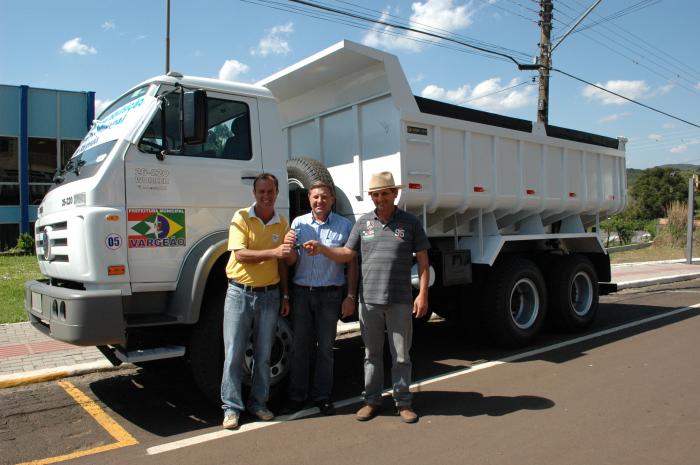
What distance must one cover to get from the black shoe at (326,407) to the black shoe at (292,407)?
21 centimetres

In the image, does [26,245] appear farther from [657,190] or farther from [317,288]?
[657,190]

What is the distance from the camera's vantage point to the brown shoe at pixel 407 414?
14.3ft

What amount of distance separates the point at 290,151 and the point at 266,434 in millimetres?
3887

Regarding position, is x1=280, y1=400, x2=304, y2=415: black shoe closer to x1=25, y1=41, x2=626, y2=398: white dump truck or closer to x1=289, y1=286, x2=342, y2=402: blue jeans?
x1=289, y1=286, x2=342, y2=402: blue jeans

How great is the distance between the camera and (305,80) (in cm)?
635

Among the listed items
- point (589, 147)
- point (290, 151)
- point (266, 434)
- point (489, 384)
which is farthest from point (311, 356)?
point (589, 147)

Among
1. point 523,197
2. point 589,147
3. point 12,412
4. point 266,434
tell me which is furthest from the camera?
point 589,147

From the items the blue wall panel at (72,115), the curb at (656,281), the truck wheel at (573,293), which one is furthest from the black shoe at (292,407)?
the blue wall panel at (72,115)

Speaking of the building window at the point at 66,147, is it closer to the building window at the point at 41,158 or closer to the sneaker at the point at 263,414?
the building window at the point at 41,158

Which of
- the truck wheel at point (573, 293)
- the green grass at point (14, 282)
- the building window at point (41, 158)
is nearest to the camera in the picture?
the truck wheel at point (573, 293)

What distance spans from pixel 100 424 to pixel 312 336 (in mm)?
1822

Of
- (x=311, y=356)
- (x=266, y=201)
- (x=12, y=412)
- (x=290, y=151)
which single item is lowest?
(x=12, y=412)

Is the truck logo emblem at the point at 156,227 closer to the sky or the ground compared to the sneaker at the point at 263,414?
closer to the sky

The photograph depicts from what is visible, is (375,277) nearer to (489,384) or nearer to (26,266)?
(489,384)
